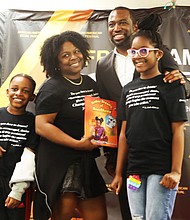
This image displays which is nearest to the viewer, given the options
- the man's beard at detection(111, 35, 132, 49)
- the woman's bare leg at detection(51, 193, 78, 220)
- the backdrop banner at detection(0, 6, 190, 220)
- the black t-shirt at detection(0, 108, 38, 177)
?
the woman's bare leg at detection(51, 193, 78, 220)

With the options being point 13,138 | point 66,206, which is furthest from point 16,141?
point 66,206

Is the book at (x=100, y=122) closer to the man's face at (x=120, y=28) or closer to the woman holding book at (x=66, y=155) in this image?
the woman holding book at (x=66, y=155)

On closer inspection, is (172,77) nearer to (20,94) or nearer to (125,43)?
(125,43)

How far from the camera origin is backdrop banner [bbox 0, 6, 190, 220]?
7.92 feet

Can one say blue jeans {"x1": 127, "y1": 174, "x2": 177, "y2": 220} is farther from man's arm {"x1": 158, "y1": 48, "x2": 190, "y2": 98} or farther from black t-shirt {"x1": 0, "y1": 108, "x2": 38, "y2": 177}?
black t-shirt {"x1": 0, "y1": 108, "x2": 38, "y2": 177}

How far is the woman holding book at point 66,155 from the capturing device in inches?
75.5

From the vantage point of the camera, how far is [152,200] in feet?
5.29

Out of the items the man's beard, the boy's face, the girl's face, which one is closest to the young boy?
the boy's face

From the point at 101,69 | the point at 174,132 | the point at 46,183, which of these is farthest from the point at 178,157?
the point at 101,69

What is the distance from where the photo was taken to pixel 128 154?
1824 mm

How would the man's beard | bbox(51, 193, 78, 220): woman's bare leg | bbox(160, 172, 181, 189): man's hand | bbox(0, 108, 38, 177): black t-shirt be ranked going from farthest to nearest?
the man's beard < bbox(0, 108, 38, 177): black t-shirt < bbox(51, 193, 78, 220): woman's bare leg < bbox(160, 172, 181, 189): man's hand

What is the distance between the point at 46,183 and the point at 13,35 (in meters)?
1.14

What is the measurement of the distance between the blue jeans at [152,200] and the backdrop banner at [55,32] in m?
0.86

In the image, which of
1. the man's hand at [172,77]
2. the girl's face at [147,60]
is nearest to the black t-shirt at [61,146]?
the girl's face at [147,60]
